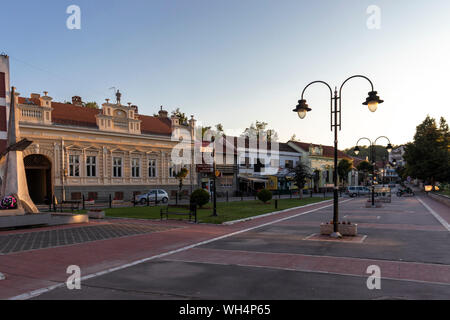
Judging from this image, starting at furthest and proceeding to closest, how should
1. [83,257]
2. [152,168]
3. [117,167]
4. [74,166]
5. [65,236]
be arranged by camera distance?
[152,168] < [117,167] < [74,166] < [65,236] < [83,257]

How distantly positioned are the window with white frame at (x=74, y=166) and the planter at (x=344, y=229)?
1101 inches

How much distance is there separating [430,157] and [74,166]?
5419 centimetres

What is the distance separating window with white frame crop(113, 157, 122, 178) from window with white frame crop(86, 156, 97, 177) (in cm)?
223

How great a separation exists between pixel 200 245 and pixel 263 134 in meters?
67.4

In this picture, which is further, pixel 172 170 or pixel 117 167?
pixel 172 170

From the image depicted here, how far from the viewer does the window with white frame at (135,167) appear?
129 ft

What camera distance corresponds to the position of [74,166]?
34.2 meters

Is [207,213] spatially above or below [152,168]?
below

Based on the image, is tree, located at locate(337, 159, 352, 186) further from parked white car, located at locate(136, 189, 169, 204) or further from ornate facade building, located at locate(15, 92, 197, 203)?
parked white car, located at locate(136, 189, 169, 204)

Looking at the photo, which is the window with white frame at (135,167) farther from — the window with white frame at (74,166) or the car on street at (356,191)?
the car on street at (356,191)

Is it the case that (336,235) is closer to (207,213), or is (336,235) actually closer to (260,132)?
(207,213)

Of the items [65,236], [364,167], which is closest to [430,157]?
[364,167]

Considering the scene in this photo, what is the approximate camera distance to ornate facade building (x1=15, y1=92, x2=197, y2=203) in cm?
3212

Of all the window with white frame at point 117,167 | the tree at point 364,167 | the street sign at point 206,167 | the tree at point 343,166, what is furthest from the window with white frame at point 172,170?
the tree at point 364,167
